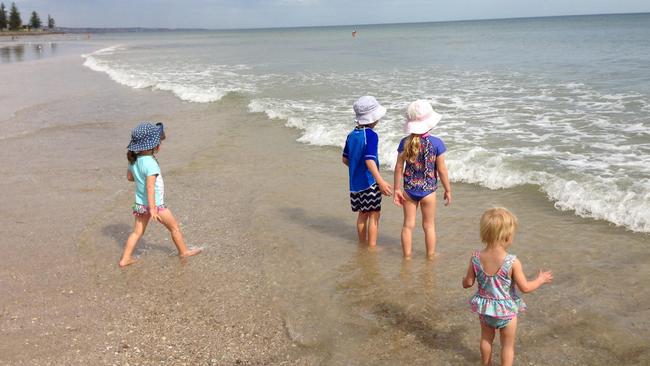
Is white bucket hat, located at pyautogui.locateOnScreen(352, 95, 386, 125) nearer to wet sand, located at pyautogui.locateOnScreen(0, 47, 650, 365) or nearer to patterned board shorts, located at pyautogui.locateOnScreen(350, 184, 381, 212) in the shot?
patterned board shorts, located at pyautogui.locateOnScreen(350, 184, 381, 212)

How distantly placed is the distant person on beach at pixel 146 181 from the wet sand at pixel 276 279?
21 centimetres

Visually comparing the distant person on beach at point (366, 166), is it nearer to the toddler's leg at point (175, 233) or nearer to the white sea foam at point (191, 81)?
the toddler's leg at point (175, 233)

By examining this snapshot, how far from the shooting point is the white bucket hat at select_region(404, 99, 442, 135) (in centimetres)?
459

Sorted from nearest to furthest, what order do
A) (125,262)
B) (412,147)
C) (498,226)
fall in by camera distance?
(498,226) → (412,147) → (125,262)

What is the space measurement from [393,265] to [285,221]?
1.75 metres

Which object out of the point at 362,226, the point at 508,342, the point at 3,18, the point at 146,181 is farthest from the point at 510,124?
the point at 3,18

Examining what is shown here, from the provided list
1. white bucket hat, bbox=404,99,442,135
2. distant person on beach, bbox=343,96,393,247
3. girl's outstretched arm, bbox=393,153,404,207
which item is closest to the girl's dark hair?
distant person on beach, bbox=343,96,393,247

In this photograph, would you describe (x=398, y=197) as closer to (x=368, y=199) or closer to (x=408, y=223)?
(x=408, y=223)

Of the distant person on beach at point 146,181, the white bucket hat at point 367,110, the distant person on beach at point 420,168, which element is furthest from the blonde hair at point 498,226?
the distant person on beach at point 146,181

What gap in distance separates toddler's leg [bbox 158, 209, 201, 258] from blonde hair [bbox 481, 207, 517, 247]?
10.5ft

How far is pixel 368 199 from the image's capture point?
5.33m

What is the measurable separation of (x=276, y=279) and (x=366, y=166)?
4.50 ft

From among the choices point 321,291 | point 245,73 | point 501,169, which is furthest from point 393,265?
point 245,73

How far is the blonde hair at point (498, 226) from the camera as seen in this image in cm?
312
